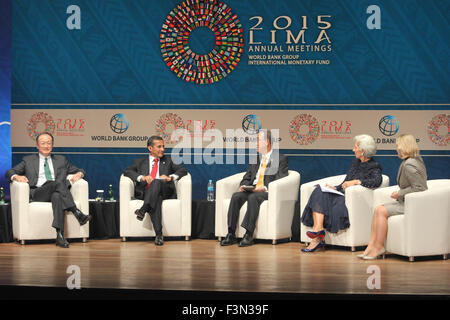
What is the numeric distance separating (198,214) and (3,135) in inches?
105

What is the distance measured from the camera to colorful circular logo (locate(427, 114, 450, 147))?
24.4ft

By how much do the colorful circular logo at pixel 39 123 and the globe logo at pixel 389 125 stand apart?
3794mm

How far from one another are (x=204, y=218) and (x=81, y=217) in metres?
1.31

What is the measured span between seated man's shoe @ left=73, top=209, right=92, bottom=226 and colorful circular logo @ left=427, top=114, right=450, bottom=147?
12.4 feet

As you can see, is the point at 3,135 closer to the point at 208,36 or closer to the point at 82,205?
the point at 82,205

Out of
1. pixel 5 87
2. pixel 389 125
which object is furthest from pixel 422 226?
pixel 5 87

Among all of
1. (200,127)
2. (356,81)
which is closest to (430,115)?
(356,81)

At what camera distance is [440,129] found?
24.4 ft

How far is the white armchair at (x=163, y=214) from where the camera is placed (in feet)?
22.5

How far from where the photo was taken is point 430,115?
746 cm

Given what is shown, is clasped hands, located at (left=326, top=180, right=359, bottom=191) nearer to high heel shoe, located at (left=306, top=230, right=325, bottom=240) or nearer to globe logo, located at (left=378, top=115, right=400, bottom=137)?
high heel shoe, located at (left=306, top=230, right=325, bottom=240)

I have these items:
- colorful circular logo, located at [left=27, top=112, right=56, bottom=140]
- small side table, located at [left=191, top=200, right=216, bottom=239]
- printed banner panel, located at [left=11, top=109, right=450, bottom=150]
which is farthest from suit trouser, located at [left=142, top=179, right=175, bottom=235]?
colorful circular logo, located at [left=27, top=112, right=56, bottom=140]
